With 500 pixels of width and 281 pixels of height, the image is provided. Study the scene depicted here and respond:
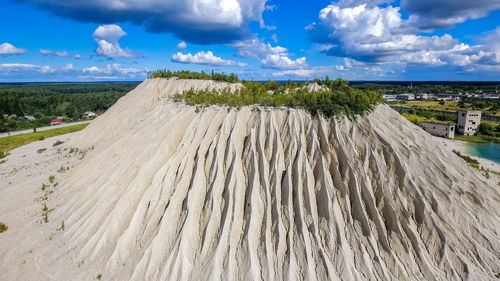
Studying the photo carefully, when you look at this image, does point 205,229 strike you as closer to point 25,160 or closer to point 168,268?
point 168,268

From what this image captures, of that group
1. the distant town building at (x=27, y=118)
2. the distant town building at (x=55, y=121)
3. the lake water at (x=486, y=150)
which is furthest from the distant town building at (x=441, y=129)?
the distant town building at (x=27, y=118)

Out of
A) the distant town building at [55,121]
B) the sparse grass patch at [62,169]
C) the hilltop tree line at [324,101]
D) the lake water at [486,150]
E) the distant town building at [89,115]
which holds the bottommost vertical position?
the lake water at [486,150]

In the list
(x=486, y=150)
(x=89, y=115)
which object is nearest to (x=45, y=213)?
(x=486, y=150)

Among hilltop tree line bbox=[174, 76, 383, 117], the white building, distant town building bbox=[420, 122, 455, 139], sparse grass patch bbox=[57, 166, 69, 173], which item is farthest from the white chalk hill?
the white building

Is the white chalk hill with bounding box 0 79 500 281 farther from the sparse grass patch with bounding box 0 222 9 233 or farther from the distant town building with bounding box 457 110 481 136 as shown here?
the distant town building with bounding box 457 110 481 136

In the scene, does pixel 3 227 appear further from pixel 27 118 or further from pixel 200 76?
pixel 27 118

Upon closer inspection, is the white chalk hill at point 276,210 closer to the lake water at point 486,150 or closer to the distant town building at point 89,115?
the lake water at point 486,150
